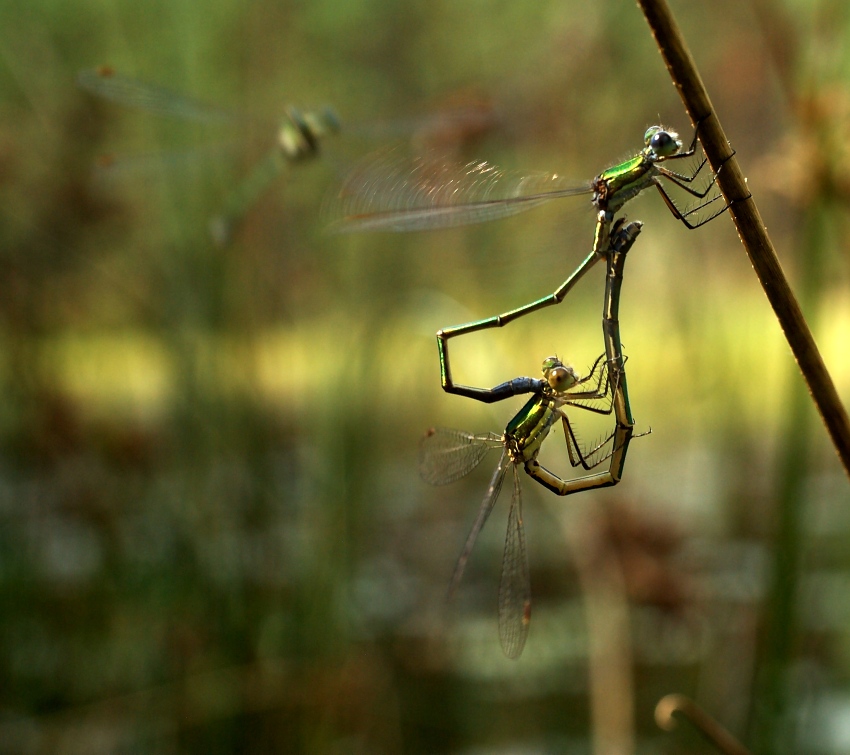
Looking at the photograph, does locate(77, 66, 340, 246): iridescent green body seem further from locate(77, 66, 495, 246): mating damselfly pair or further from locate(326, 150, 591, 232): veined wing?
locate(326, 150, 591, 232): veined wing

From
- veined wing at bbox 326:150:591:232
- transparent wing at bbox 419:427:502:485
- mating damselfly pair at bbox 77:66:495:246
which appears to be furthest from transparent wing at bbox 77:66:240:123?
transparent wing at bbox 419:427:502:485

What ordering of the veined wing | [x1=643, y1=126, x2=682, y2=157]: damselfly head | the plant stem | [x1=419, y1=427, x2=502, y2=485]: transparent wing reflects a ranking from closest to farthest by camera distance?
the plant stem
[x1=643, y1=126, x2=682, y2=157]: damselfly head
the veined wing
[x1=419, y1=427, x2=502, y2=485]: transparent wing

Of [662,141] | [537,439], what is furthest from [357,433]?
[662,141]

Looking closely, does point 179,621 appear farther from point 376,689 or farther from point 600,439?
point 600,439

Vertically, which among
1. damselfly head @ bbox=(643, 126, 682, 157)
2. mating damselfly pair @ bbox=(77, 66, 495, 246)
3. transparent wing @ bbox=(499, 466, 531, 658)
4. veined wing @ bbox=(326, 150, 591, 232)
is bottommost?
transparent wing @ bbox=(499, 466, 531, 658)

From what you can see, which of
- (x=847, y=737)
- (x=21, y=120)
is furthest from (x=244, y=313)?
(x=847, y=737)

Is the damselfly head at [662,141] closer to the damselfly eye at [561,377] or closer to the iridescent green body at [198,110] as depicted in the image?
the damselfly eye at [561,377]

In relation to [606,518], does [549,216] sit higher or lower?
higher
